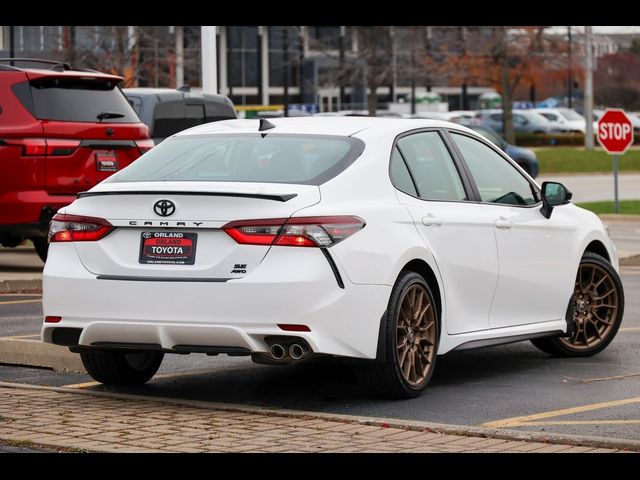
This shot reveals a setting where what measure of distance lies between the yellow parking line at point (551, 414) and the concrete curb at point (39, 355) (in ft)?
10.0

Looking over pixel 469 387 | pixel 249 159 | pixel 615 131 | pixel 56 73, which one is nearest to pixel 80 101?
pixel 56 73

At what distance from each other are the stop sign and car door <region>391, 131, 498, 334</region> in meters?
15.6

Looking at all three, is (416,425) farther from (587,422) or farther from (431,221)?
(431,221)

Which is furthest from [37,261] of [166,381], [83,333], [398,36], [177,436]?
[398,36]

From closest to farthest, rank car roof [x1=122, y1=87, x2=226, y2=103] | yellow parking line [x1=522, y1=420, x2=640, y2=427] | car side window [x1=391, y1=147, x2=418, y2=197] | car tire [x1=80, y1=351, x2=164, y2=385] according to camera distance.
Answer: yellow parking line [x1=522, y1=420, x2=640, y2=427] < car side window [x1=391, y1=147, x2=418, y2=197] < car tire [x1=80, y1=351, x2=164, y2=385] < car roof [x1=122, y1=87, x2=226, y2=103]

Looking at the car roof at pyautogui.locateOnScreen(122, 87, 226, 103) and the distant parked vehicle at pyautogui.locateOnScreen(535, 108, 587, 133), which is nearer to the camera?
the car roof at pyautogui.locateOnScreen(122, 87, 226, 103)

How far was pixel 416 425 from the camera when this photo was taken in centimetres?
729

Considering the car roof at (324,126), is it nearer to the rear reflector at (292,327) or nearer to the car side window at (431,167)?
the car side window at (431,167)

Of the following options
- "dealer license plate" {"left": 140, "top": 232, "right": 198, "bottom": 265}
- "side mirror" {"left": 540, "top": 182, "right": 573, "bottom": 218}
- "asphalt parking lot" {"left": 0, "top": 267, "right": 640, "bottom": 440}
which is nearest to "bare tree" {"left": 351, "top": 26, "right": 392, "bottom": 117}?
"asphalt parking lot" {"left": 0, "top": 267, "right": 640, "bottom": 440}

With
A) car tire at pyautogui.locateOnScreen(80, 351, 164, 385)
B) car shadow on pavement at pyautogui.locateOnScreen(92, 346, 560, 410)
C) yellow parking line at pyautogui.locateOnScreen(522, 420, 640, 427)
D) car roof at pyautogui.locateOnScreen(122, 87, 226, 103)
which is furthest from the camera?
car roof at pyautogui.locateOnScreen(122, 87, 226, 103)

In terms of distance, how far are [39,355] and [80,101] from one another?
6.09 m

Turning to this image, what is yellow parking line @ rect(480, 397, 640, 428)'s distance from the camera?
7645 mm

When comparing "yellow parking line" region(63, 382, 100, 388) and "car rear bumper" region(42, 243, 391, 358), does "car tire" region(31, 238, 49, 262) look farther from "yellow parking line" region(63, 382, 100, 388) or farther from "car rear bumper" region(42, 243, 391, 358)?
"car rear bumper" region(42, 243, 391, 358)
